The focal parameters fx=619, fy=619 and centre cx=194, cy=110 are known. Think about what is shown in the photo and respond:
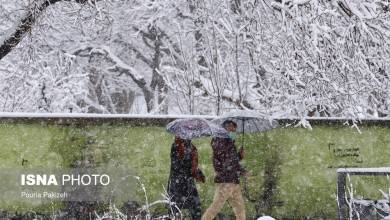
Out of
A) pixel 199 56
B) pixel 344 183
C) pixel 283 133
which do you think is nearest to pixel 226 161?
pixel 283 133

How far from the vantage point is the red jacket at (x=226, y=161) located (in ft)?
29.9

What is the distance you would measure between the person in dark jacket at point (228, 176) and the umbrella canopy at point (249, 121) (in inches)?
10.8

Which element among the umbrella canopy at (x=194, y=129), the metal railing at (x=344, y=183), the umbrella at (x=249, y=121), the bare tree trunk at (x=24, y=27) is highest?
the bare tree trunk at (x=24, y=27)

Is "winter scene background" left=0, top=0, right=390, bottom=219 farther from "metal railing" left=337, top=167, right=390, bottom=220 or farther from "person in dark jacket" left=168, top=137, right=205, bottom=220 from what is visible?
"metal railing" left=337, top=167, right=390, bottom=220

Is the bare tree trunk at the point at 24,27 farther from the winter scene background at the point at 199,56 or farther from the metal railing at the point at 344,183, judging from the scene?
the metal railing at the point at 344,183

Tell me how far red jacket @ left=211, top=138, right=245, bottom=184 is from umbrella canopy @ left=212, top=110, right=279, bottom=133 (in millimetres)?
401

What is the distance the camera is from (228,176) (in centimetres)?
911

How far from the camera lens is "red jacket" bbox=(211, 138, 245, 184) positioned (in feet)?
29.9

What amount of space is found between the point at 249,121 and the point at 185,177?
53.5 inches

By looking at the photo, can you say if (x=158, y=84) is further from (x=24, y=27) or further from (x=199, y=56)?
(x=24, y=27)

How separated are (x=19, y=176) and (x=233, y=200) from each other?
11.1ft

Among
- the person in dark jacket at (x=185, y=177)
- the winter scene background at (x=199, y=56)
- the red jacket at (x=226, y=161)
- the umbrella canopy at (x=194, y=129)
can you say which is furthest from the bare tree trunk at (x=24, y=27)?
the red jacket at (x=226, y=161)

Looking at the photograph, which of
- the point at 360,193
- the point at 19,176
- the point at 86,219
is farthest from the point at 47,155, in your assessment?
the point at 360,193

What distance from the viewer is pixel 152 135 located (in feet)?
32.4
